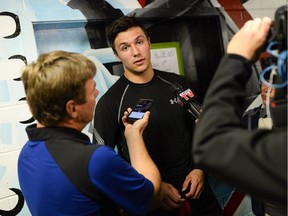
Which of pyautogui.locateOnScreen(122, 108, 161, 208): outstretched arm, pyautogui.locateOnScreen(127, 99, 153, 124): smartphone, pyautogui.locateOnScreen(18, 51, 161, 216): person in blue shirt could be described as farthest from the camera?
pyautogui.locateOnScreen(127, 99, 153, 124): smartphone

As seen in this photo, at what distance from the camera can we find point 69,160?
0.80 metres

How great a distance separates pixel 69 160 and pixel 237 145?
1.55ft

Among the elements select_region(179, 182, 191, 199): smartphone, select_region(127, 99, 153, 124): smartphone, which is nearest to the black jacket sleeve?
select_region(127, 99, 153, 124): smartphone

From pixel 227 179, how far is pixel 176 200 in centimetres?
92

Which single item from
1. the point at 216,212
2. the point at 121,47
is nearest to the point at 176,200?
the point at 216,212

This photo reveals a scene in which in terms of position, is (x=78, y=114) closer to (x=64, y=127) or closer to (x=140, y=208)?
(x=64, y=127)

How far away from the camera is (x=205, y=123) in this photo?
544 millimetres

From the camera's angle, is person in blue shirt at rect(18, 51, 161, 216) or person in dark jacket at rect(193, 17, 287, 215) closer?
person in dark jacket at rect(193, 17, 287, 215)

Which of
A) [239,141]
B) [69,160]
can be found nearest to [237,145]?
[239,141]

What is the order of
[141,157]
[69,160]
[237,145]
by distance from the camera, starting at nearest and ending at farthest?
[237,145]
[69,160]
[141,157]

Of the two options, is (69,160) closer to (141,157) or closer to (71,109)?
(71,109)

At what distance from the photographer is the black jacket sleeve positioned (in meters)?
0.49

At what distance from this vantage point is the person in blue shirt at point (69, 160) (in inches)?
31.3

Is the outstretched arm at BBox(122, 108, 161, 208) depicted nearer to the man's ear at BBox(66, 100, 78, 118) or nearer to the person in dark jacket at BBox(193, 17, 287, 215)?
the man's ear at BBox(66, 100, 78, 118)
